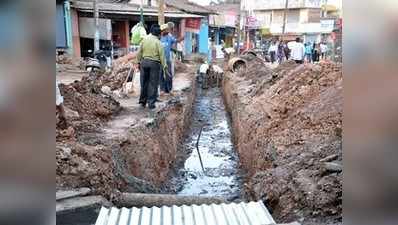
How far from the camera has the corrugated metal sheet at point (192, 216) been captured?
3.56 meters

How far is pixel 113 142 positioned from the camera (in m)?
6.80

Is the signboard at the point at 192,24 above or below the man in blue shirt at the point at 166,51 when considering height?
above

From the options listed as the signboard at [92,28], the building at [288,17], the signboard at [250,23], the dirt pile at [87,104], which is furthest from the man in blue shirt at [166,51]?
the signboard at [250,23]

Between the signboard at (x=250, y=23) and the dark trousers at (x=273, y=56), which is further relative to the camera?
the signboard at (x=250, y=23)

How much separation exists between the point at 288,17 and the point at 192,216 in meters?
49.1

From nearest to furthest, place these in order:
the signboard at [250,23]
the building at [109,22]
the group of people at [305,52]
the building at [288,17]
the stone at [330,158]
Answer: the stone at [330,158], the building at [109,22], the group of people at [305,52], the signboard at [250,23], the building at [288,17]

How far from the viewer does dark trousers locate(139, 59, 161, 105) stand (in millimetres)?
8922

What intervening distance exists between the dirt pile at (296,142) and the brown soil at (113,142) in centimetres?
167

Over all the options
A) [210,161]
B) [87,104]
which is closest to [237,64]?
[210,161]

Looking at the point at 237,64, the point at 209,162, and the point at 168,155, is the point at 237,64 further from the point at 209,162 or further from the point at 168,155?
the point at 168,155

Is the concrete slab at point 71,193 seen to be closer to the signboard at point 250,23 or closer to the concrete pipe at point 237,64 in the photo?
the concrete pipe at point 237,64
